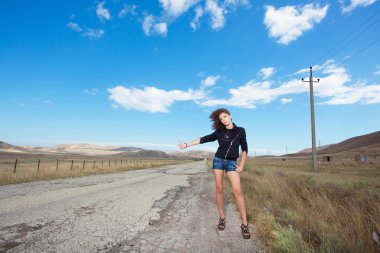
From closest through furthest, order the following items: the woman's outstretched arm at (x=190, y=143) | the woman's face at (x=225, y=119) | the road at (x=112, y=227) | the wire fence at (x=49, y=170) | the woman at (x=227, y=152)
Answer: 1. the road at (x=112, y=227)
2. the woman at (x=227, y=152)
3. the woman's face at (x=225, y=119)
4. the woman's outstretched arm at (x=190, y=143)
5. the wire fence at (x=49, y=170)

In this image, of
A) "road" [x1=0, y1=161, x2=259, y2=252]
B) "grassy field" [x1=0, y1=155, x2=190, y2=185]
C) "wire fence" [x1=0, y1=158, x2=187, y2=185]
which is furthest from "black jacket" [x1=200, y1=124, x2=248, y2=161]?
"wire fence" [x1=0, y1=158, x2=187, y2=185]

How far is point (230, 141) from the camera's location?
14.2 ft

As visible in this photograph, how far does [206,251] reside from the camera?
3287 mm

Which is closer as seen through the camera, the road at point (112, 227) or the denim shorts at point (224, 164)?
the road at point (112, 227)

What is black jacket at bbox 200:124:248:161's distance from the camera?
429 centimetres

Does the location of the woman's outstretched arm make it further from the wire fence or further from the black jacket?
the wire fence

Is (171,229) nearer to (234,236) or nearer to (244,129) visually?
(234,236)

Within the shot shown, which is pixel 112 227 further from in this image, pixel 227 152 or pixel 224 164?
pixel 227 152

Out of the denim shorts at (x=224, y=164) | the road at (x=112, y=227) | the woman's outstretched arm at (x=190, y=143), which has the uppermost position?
the woman's outstretched arm at (x=190, y=143)

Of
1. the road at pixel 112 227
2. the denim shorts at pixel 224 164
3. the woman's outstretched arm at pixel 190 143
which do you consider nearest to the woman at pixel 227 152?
the denim shorts at pixel 224 164

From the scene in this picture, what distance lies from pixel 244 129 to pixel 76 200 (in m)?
4.70

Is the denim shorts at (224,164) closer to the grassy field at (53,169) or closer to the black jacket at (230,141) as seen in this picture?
the black jacket at (230,141)

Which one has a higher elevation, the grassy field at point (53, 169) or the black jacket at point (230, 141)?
the black jacket at point (230, 141)

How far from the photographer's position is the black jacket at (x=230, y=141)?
4289 mm
